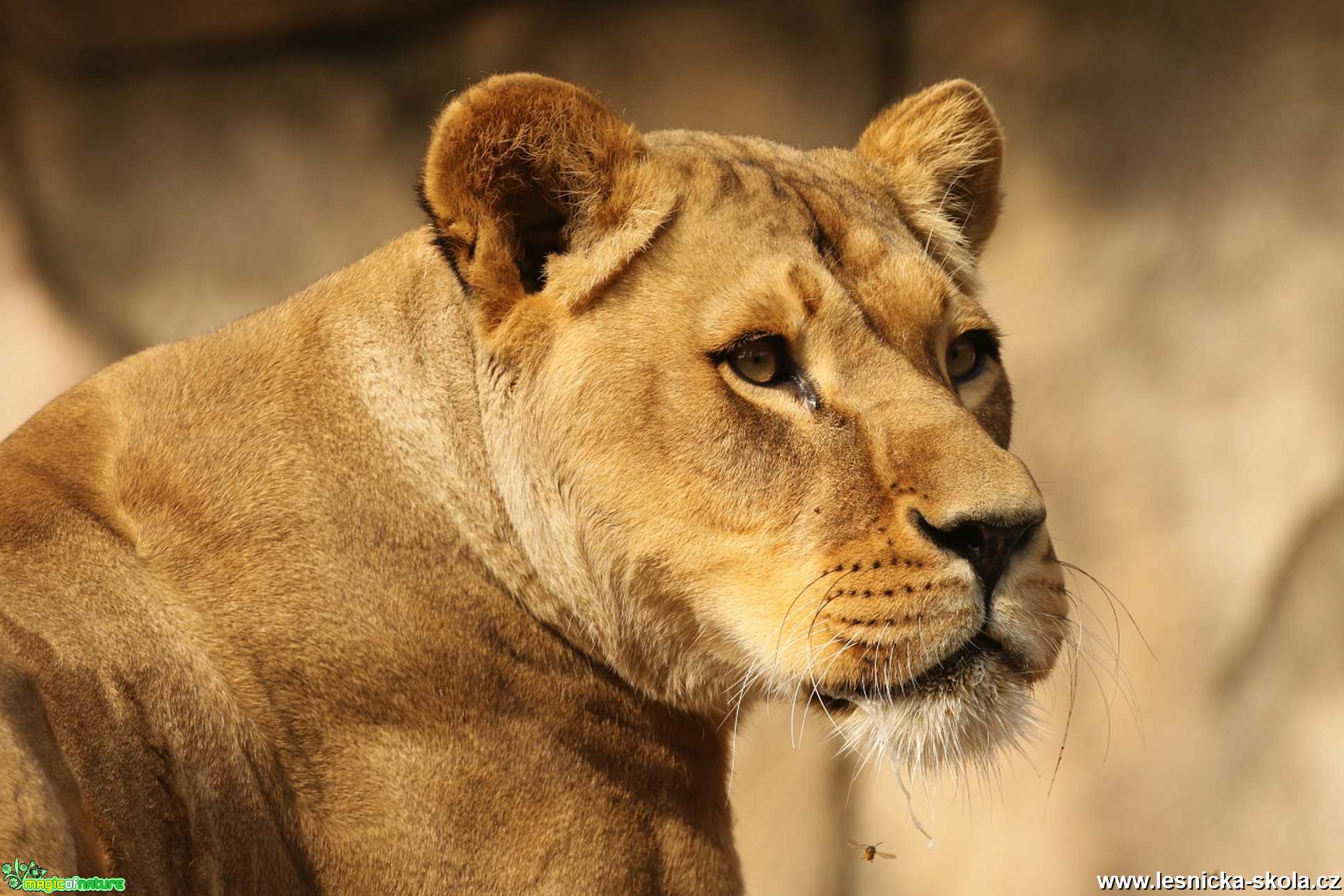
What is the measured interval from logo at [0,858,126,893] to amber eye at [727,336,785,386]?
59.4 inches

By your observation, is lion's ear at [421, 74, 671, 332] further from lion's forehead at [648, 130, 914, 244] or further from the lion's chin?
the lion's chin

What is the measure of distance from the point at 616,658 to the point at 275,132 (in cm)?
409

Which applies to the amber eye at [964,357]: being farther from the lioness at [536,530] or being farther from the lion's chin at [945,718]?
the lion's chin at [945,718]

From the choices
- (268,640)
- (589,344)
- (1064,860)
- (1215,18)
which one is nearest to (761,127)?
(1215,18)

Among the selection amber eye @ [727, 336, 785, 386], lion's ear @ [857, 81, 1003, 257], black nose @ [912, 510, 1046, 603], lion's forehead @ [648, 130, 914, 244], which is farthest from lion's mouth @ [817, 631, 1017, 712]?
lion's ear @ [857, 81, 1003, 257]

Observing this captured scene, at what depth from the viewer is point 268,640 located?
2.79 m

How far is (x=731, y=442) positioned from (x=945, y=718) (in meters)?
0.67

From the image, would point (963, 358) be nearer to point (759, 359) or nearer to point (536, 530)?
point (759, 359)

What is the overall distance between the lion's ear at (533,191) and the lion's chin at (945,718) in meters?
1.01

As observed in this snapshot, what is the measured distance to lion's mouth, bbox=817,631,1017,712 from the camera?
2.84 m

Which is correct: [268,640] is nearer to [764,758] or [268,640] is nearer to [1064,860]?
[764,758]

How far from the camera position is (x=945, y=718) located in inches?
113

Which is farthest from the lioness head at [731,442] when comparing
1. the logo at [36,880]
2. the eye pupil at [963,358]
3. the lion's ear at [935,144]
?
the logo at [36,880]

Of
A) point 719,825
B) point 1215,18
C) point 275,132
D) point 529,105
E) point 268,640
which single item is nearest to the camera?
point 268,640
